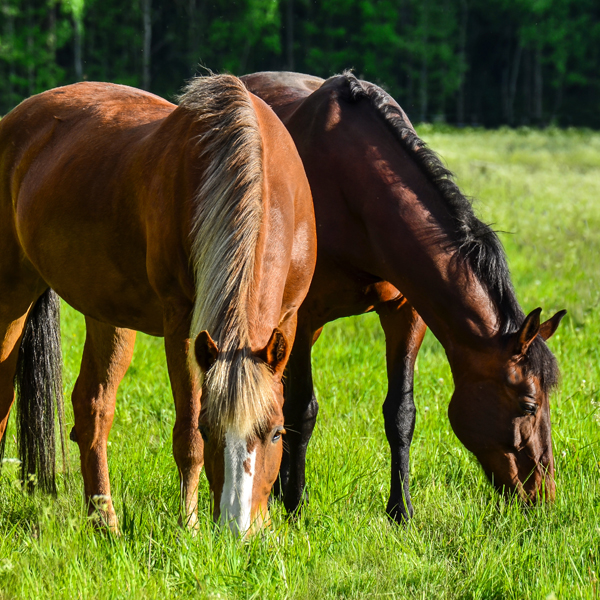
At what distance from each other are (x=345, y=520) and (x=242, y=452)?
108 centimetres

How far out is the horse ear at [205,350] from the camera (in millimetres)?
2180

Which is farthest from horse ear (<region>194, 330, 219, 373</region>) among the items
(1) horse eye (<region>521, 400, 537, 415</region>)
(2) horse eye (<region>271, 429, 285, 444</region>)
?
(1) horse eye (<region>521, 400, 537, 415</region>)

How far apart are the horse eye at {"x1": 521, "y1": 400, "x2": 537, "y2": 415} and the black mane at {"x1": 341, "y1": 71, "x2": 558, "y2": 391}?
0.31 feet

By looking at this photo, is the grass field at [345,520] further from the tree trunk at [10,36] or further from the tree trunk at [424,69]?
the tree trunk at [424,69]

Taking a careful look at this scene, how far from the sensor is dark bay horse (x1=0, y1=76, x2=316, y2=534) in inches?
89.0

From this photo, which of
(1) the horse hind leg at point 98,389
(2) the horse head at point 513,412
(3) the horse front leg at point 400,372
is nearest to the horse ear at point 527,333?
(2) the horse head at point 513,412

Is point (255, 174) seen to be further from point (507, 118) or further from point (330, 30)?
point (330, 30)

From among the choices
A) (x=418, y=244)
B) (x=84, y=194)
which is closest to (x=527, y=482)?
(x=418, y=244)

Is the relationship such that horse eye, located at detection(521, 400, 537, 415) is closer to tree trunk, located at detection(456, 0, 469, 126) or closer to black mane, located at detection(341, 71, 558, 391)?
black mane, located at detection(341, 71, 558, 391)

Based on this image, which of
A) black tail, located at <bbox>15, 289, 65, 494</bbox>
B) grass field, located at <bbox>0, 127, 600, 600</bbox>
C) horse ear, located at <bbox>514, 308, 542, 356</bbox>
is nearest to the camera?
grass field, located at <bbox>0, 127, 600, 600</bbox>

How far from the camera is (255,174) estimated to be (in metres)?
2.60

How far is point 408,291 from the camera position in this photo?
10.9ft

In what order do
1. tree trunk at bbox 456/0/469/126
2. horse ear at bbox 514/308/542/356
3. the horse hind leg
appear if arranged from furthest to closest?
tree trunk at bbox 456/0/469/126 < the horse hind leg < horse ear at bbox 514/308/542/356

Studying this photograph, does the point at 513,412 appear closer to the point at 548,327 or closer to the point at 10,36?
the point at 548,327
